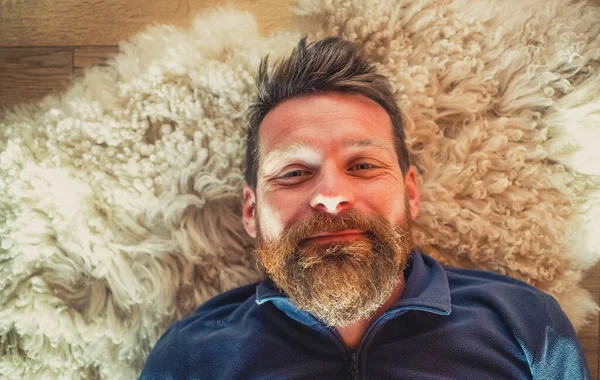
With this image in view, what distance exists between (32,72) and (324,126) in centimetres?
77

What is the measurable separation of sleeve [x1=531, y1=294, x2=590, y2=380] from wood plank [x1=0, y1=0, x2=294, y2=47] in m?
0.90

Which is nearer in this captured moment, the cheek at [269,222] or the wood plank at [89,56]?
the cheek at [269,222]

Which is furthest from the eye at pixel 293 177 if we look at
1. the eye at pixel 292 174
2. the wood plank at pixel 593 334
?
the wood plank at pixel 593 334

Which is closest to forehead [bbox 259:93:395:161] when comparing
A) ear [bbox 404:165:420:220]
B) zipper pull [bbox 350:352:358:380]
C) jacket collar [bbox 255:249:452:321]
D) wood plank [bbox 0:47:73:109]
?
ear [bbox 404:165:420:220]

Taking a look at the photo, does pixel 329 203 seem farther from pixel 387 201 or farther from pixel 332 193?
pixel 387 201

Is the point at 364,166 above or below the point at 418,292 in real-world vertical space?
above

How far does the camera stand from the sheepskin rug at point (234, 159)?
3.51 ft

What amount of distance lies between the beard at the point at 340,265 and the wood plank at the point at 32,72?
2.40ft

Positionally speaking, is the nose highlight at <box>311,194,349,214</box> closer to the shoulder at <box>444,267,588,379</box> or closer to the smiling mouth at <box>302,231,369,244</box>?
the smiling mouth at <box>302,231,369,244</box>

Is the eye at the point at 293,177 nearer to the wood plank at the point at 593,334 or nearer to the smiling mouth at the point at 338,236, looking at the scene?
the smiling mouth at the point at 338,236

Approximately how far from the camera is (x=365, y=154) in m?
0.96

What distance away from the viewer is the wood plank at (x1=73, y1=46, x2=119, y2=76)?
1213 mm

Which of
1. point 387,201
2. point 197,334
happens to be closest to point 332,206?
point 387,201

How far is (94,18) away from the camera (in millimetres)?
1218
